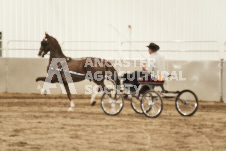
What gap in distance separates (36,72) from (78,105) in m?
4.88

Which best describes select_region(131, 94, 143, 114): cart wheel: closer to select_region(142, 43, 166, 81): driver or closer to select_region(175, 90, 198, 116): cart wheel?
select_region(142, 43, 166, 81): driver

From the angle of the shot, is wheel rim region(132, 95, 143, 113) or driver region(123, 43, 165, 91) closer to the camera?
driver region(123, 43, 165, 91)

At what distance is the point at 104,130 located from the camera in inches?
373

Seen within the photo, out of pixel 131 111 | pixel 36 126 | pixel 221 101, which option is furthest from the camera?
pixel 221 101

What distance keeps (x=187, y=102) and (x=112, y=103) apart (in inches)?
72.0

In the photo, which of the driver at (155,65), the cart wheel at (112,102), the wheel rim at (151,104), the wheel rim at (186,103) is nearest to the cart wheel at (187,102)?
the wheel rim at (186,103)

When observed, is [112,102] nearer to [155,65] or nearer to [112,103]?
[112,103]

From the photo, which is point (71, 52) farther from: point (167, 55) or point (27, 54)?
point (167, 55)

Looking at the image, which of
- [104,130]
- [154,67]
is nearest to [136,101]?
[154,67]

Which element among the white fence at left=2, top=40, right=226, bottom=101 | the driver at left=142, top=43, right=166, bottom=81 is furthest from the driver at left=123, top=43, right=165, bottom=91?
the white fence at left=2, top=40, right=226, bottom=101

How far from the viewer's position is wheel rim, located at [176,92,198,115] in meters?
11.5

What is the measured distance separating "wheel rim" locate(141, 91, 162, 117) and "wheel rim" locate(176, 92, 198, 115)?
0.56m

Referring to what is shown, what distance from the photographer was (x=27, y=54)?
19.4 meters

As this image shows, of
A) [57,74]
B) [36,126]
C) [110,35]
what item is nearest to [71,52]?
[110,35]
